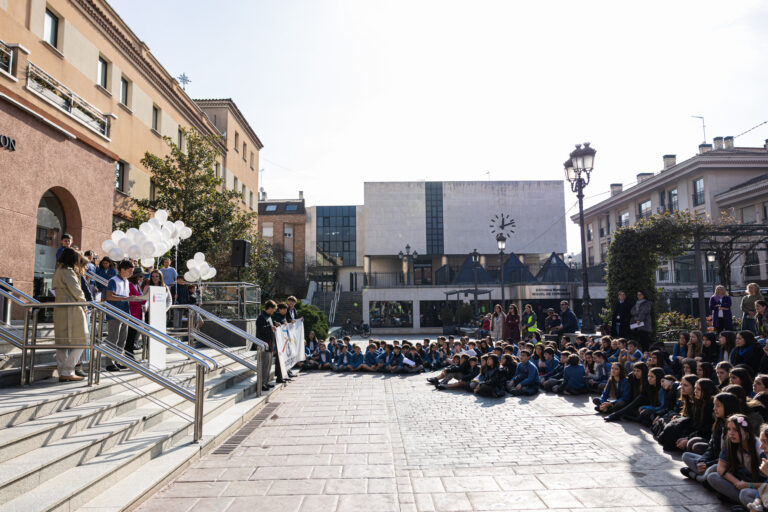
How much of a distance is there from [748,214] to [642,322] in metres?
27.3

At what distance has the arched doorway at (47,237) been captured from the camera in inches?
425

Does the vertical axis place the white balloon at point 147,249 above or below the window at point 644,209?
below

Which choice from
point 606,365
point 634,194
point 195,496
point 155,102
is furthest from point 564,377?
point 634,194

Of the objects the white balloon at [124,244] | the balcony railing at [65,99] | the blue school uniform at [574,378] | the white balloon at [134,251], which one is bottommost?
the blue school uniform at [574,378]

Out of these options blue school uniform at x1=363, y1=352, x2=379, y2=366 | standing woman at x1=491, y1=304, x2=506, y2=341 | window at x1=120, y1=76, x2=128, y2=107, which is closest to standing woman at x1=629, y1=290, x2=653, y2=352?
standing woman at x1=491, y1=304, x2=506, y2=341

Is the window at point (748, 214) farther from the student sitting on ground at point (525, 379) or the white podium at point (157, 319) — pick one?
the white podium at point (157, 319)

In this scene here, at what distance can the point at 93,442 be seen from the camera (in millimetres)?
4836

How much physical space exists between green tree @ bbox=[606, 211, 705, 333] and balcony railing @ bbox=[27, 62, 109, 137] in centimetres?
1491

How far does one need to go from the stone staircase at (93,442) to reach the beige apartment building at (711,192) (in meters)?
26.8

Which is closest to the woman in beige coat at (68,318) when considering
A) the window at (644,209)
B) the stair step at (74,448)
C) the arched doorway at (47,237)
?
the stair step at (74,448)

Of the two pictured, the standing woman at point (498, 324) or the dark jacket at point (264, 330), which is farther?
the standing woman at point (498, 324)

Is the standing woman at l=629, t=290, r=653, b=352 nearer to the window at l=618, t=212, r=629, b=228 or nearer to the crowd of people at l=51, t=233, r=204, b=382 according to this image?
the crowd of people at l=51, t=233, r=204, b=382

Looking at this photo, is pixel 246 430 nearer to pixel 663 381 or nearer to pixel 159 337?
pixel 159 337

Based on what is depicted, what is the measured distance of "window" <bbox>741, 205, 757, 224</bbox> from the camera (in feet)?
105
